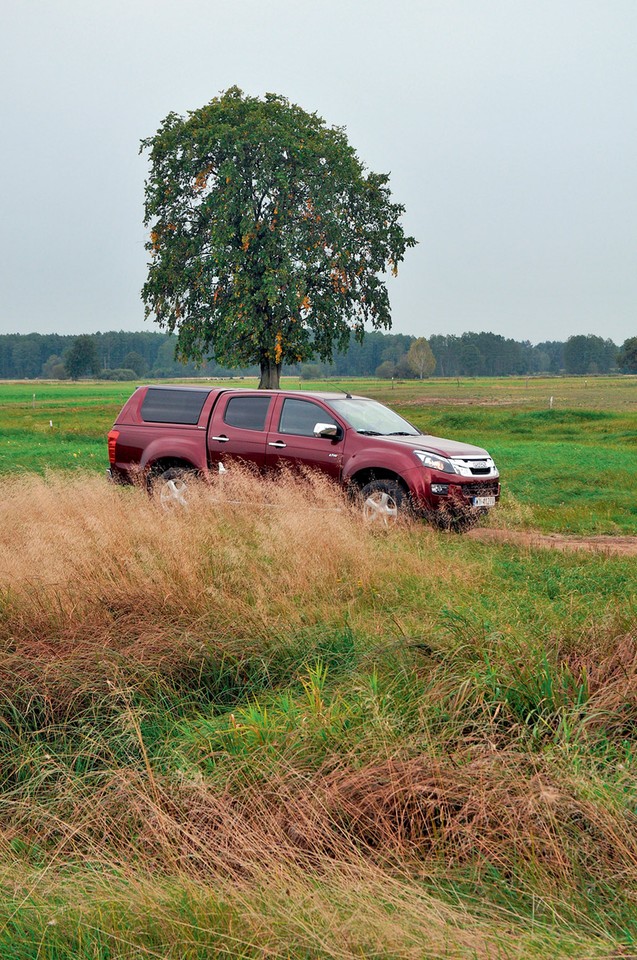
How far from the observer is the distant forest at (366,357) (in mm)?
164500

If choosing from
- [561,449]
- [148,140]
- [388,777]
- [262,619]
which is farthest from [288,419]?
[148,140]

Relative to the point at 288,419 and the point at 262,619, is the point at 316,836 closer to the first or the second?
the point at 262,619

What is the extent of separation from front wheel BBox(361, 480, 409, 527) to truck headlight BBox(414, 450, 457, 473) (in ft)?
1.34

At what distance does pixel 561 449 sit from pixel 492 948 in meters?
23.2

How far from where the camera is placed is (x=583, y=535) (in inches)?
474

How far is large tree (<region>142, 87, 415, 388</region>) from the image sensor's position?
113 feet

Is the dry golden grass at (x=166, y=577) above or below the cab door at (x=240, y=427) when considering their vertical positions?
below

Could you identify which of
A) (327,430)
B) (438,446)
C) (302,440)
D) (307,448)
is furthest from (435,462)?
(302,440)

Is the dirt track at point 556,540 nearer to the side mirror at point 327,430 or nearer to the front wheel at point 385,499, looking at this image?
the front wheel at point 385,499

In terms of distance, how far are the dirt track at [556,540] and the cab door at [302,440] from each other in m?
1.89

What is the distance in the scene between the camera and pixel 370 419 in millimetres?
12375

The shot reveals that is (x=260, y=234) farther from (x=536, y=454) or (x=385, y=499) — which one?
(x=385, y=499)

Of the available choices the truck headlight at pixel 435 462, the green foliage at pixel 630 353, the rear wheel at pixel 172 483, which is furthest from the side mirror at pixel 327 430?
the green foliage at pixel 630 353

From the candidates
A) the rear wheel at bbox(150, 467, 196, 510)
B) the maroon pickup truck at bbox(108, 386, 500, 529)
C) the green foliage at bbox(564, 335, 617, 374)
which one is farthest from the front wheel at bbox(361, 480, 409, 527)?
the green foliage at bbox(564, 335, 617, 374)
